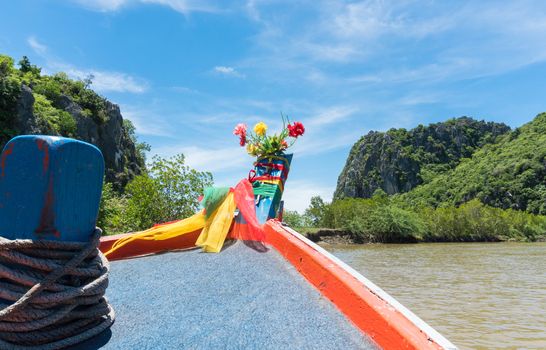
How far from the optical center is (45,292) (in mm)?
1375

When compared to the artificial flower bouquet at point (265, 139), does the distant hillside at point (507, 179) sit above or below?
above

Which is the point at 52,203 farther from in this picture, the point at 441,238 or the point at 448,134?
the point at 448,134

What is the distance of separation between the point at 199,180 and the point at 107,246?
29.2 ft

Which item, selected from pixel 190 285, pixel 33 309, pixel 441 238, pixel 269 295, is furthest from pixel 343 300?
pixel 441 238

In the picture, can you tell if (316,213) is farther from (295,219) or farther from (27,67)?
(27,67)

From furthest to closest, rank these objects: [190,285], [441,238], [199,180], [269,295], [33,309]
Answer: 1. [441,238]
2. [199,180]
3. [190,285]
4. [269,295]
5. [33,309]

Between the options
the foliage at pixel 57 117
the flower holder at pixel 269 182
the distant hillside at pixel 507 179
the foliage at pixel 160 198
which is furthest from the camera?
the distant hillside at pixel 507 179

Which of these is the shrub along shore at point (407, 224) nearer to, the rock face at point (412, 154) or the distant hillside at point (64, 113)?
the distant hillside at point (64, 113)

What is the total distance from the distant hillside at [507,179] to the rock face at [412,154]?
47.9 ft

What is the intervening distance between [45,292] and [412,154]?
124386 mm

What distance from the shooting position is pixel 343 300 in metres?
1.71

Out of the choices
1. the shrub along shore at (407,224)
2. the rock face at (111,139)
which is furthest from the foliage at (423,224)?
the rock face at (111,139)

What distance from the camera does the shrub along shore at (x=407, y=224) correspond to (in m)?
43.1

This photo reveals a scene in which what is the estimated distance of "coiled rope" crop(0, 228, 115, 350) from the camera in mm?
1350
